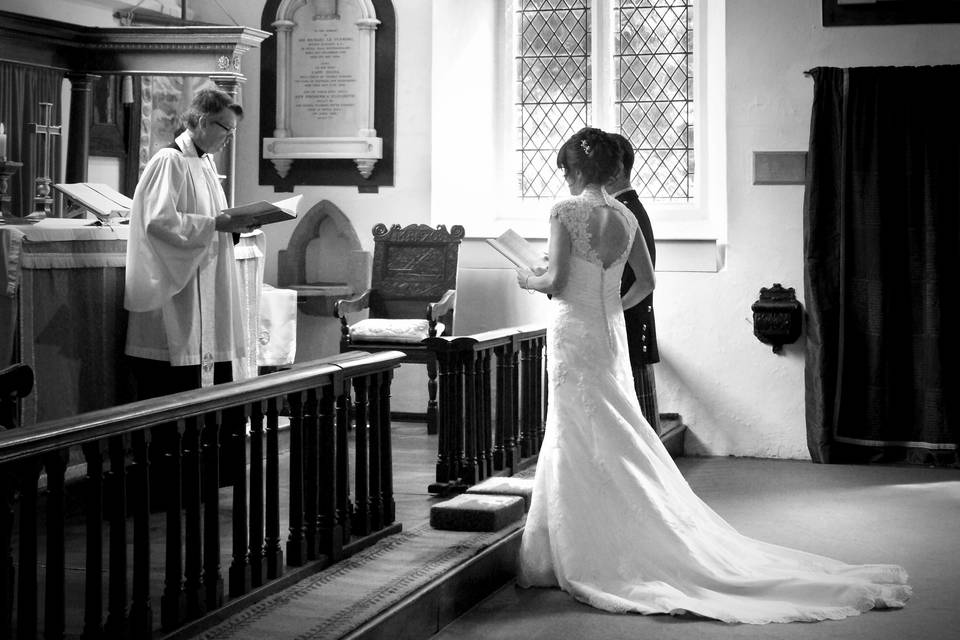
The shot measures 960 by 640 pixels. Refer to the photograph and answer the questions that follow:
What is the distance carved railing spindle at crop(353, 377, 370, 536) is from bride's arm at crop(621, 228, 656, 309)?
3.57ft

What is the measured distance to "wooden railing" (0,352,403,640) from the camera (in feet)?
9.01

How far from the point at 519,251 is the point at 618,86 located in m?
3.65

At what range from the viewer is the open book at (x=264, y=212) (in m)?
4.87

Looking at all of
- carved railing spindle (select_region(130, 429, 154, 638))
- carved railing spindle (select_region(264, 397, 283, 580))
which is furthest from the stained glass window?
carved railing spindle (select_region(130, 429, 154, 638))

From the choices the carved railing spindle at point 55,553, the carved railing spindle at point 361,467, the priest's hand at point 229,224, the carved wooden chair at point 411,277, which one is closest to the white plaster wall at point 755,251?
the carved wooden chair at point 411,277

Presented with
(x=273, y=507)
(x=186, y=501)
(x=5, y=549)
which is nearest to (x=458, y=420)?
(x=273, y=507)

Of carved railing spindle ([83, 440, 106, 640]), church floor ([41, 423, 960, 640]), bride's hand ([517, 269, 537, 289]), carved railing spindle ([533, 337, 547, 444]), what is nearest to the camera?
carved railing spindle ([83, 440, 106, 640])

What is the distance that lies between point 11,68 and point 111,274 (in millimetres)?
2284

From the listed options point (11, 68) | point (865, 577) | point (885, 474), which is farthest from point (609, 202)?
point (11, 68)

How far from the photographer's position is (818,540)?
5340 millimetres

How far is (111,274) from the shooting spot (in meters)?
4.99

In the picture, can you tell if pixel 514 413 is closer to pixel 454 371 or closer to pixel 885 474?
pixel 454 371

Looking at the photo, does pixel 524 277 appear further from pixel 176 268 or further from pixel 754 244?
pixel 754 244

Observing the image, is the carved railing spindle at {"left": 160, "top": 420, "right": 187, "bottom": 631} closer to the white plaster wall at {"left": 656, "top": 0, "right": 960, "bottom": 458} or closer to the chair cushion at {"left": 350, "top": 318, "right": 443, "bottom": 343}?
the chair cushion at {"left": 350, "top": 318, "right": 443, "bottom": 343}
